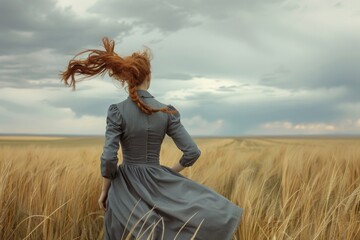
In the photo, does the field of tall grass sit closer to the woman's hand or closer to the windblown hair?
the woman's hand

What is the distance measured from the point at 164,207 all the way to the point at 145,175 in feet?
0.65

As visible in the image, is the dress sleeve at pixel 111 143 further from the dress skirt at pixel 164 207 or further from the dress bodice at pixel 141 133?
the dress skirt at pixel 164 207

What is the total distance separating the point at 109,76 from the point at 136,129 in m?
0.32

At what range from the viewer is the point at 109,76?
90.7 inches

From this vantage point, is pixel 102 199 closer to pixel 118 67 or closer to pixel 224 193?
pixel 118 67

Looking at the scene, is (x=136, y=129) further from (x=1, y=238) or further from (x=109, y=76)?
(x=1, y=238)

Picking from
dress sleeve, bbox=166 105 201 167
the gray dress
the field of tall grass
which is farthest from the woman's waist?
the field of tall grass

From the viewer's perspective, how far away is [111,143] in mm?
2119

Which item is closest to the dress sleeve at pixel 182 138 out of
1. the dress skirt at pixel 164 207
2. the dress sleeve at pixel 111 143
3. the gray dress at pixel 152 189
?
the gray dress at pixel 152 189

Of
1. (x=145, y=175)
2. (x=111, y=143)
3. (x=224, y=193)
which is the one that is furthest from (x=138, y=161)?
(x=224, y=193)

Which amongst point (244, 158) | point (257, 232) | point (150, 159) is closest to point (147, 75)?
point (150, 159)

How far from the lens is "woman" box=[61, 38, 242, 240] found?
211 cm

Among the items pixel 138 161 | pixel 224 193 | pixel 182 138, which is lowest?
pixel 224 193

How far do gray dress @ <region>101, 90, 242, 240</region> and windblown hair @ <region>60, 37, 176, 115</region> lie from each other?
0.06 m
